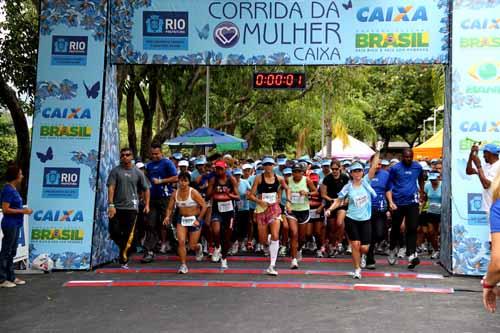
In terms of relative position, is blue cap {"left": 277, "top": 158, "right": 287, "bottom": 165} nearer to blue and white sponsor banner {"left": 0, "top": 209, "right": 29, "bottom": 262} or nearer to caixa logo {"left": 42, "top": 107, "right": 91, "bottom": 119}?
caixa logo {"left": 42, "top": 107, "right": 91, "bottom": 119}

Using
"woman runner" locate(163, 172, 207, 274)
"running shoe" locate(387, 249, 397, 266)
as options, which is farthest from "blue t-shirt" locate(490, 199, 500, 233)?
"running shoe" locate(387, 249, 397, 266)

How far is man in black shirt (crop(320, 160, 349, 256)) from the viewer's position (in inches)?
501

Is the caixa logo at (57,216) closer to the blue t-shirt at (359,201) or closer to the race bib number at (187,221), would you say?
the race bib number at (187,221)

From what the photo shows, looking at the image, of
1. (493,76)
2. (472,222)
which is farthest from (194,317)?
(493,76)

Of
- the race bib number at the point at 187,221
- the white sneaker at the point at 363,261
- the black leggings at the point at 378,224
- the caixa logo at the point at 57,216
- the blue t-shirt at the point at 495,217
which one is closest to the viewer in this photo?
the blue t-shirt at the point at 495,217

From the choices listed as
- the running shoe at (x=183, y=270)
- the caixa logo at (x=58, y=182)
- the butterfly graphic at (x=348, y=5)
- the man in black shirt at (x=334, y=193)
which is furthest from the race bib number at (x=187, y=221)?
the butterfly graphic at (x=348, y=5)

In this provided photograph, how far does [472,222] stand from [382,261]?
2.17 metres

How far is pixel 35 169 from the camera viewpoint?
36.6 feet

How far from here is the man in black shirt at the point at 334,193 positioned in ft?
41.7

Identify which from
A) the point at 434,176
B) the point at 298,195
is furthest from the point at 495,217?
the point at 434,176

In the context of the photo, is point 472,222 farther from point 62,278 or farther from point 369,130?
point 369,130

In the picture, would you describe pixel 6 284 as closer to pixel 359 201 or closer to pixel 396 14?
pixel 359 201

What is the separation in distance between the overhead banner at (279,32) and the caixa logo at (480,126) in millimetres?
1195

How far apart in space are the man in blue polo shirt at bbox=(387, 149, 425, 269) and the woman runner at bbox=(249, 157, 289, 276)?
2090 millimetres
